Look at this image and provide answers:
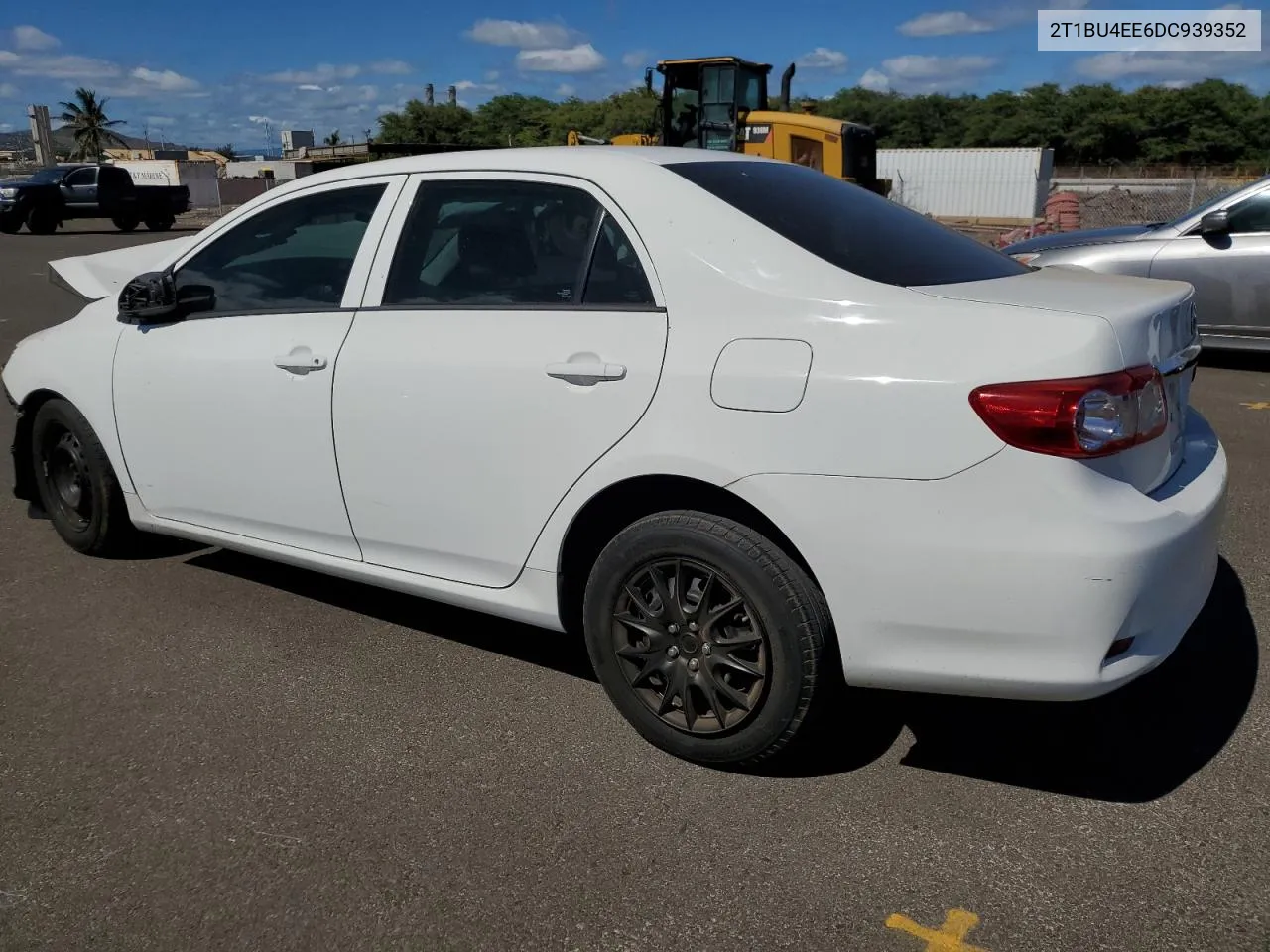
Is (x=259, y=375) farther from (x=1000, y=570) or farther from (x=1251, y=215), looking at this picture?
(x=1251, y=215)

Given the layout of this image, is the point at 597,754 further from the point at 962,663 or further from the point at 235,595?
the point at 235,595

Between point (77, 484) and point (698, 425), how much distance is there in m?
3.18

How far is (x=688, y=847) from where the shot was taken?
276 cm

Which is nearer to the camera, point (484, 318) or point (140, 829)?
point (140, 829)

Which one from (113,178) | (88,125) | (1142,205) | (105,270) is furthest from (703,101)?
(88,125)

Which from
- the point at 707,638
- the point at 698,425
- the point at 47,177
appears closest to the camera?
the point at 698,425

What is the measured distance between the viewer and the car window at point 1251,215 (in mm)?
8344

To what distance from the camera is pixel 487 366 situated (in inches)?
127

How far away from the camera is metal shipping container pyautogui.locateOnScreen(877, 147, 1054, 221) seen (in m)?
36.3

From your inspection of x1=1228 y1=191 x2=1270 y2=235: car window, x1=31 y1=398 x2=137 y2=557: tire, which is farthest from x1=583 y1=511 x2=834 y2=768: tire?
x1=1228 y1=191 x2=1270 y2=235: car window

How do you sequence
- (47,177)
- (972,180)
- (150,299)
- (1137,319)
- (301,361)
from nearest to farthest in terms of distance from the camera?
(1137,319)
(301,361)
(150,299)
(47,177)
(972,180)

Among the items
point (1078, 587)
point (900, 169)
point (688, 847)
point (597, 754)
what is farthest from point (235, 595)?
point (900, 169)

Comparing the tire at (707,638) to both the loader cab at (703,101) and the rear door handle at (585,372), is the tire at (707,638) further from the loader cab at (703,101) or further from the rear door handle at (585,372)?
the loader cab at (703,101)

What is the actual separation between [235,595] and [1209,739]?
139 inches
